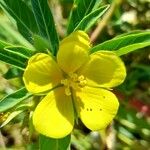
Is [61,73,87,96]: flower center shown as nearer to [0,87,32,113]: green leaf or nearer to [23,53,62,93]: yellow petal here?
[23,53,62,93]: yellow petal

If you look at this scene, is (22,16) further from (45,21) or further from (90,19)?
(90,19)

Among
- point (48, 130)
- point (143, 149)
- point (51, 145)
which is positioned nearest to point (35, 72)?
point (48, 130)

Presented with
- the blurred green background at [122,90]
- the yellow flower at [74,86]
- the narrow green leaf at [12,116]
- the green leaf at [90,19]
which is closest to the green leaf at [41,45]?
the yellow flower at [74,86]

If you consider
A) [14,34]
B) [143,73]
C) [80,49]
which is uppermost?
[80,49]

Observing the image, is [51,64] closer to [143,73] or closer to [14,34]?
[14,34]

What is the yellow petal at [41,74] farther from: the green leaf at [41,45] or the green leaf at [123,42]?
the green leaf at [123,42]

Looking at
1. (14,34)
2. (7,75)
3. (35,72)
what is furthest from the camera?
(14,34)

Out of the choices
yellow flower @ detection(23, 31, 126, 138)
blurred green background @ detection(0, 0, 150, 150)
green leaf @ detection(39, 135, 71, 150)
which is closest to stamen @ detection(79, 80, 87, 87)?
yellow flower @ detection(23, 31, 126, 138)
